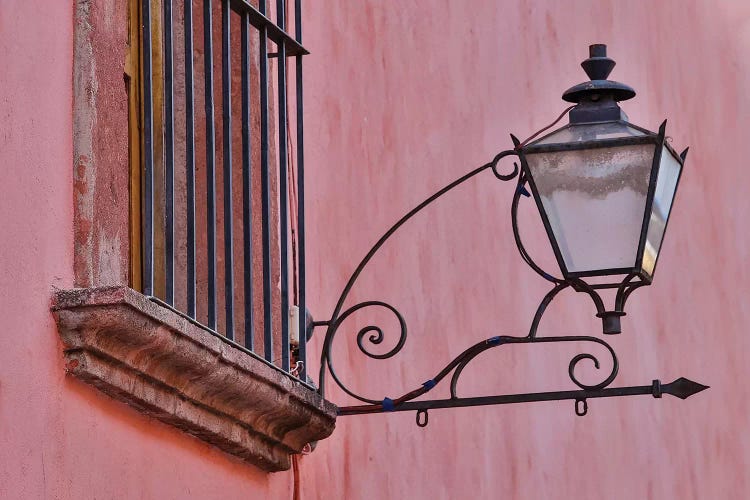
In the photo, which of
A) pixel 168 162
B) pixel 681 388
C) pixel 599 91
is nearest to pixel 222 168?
pixel 168 162

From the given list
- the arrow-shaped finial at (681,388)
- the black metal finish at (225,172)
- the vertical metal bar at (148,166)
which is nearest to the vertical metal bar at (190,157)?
the black metal finish at (225,172)

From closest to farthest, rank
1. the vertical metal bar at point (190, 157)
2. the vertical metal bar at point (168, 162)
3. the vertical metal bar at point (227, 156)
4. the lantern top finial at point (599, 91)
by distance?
the vertical metal bar at point (168, 162), the vertical metal bar at point (190, 157), the vertical metal bar at point (227, 156), the lantern top finial at point (599, 91)

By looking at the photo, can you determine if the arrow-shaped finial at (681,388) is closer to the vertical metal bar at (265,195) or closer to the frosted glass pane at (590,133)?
the frosted glass pane at (590,133)

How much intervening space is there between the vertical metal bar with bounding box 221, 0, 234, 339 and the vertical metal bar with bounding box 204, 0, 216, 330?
5cm

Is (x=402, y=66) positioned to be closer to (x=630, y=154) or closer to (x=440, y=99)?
(x=440, y=99)

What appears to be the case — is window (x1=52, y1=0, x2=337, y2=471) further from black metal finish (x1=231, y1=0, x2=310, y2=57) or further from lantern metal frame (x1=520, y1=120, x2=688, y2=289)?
lantern metal frame (x1=520, y1=120, x2=688, y2=289)

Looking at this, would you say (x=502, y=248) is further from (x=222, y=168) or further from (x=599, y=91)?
(x=222, y=168)

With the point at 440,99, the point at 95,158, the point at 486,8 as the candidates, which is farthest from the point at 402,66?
the point at 95,158

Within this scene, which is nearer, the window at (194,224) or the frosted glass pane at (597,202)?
the window at (194,224)

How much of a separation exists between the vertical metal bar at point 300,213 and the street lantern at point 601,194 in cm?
65

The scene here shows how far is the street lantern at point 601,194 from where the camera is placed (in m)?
4.95

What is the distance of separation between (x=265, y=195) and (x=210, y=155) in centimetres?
37

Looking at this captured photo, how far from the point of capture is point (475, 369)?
22.4 feet

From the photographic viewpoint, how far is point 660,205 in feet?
16.6
